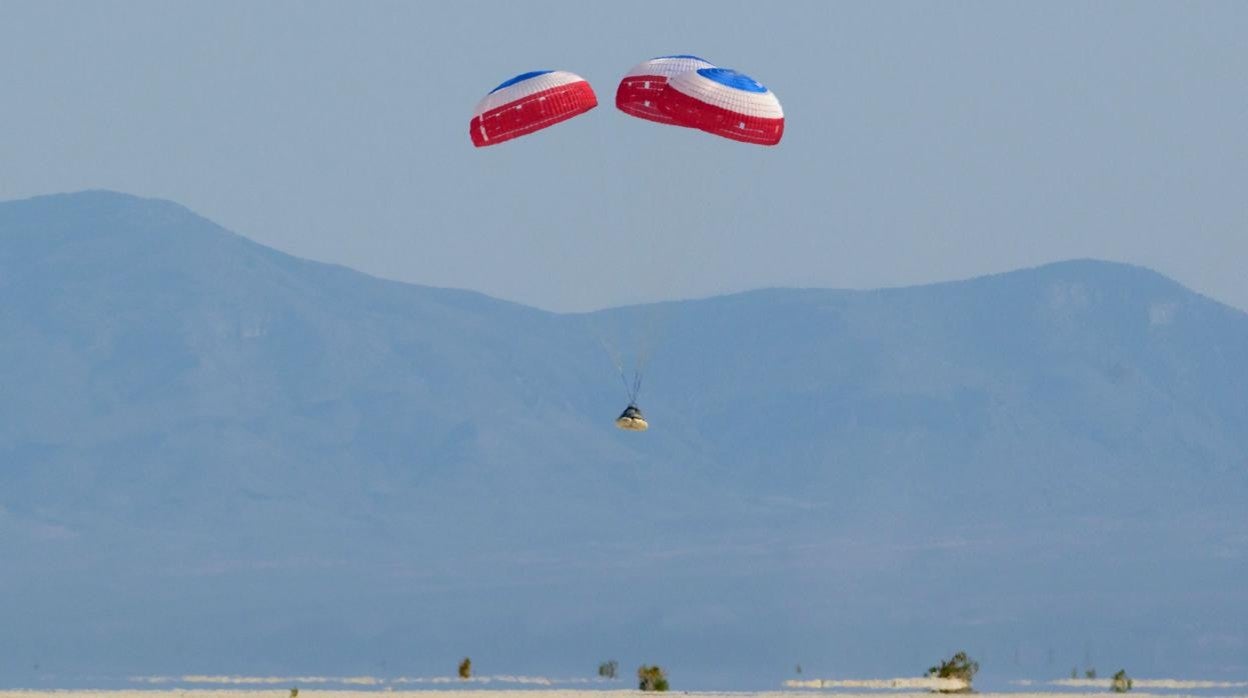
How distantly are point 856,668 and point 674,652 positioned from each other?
30607 millimetres

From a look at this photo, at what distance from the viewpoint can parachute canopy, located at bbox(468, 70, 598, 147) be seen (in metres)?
56.4

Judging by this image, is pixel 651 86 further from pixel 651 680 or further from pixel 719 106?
pixel 651 680

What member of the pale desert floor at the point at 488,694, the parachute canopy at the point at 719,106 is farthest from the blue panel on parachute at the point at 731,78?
the pale desert floor at the point at 488,694

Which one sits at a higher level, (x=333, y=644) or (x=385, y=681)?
(x=333, y=644)

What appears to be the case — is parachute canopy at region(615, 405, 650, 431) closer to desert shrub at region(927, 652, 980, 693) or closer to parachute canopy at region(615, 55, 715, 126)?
parachute canopy at region(615, 55, 715, 126)

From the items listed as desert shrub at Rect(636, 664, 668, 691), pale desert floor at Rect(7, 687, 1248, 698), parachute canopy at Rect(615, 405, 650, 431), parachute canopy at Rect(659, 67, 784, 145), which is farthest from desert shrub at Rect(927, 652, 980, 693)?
parachute canopy at Rect(659, 67, 784, 145)

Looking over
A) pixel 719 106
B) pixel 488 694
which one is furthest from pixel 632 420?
pixel 488 694

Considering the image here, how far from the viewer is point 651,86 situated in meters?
57.0

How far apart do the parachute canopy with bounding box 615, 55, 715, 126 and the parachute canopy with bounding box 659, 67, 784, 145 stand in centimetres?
A: 24

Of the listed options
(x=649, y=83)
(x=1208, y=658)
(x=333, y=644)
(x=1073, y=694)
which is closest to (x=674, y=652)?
(x=333, y=644)

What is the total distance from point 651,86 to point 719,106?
1899 mm

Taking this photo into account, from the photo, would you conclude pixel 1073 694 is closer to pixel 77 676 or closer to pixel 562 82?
pixel 562 82

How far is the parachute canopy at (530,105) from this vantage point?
56406mm

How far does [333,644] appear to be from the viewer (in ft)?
624
